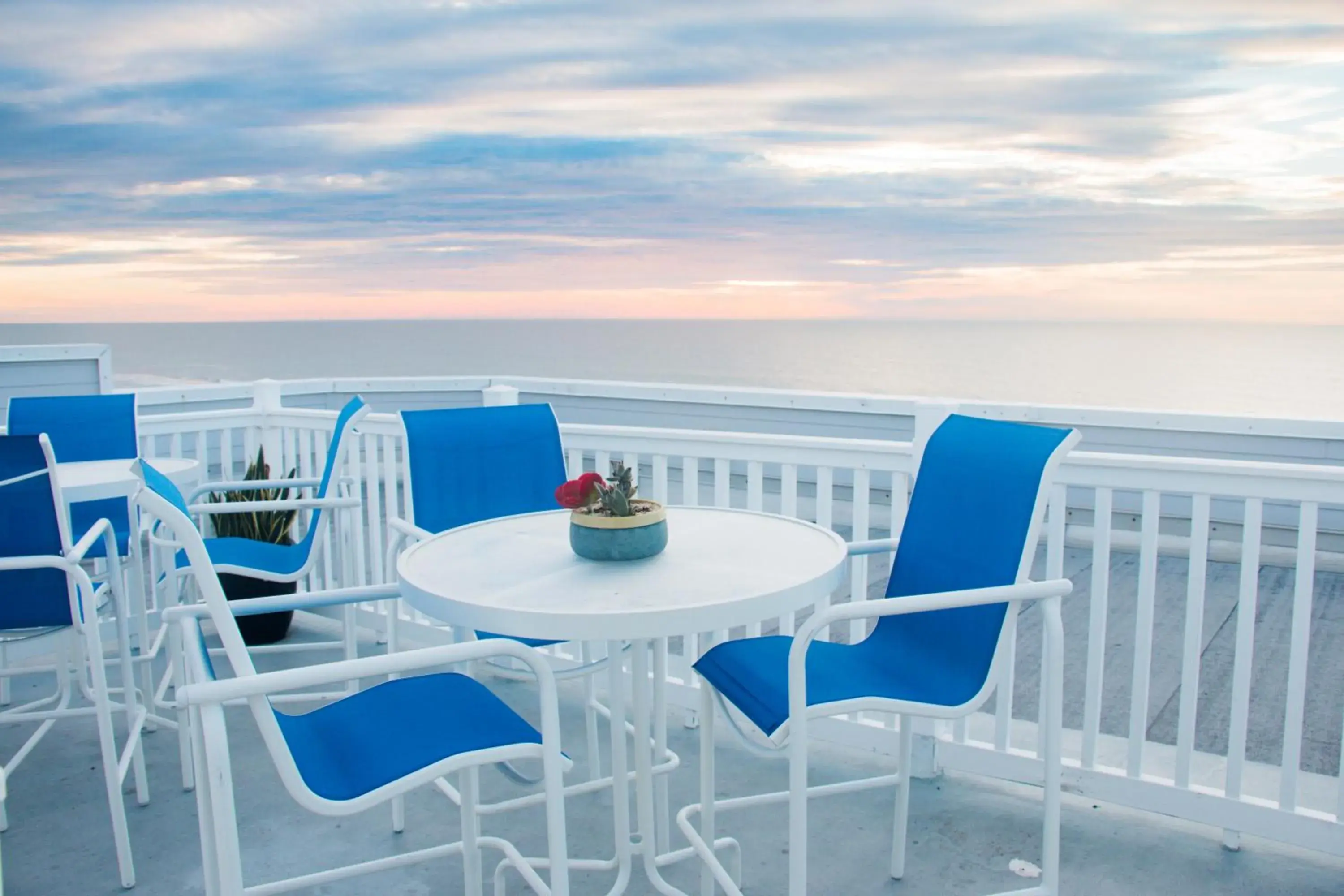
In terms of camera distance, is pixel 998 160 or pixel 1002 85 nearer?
pixel 1002 85

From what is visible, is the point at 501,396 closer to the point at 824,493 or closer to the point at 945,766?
the point at 824,493

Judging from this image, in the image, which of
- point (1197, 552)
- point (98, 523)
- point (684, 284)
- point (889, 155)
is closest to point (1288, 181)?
point (889, 155)

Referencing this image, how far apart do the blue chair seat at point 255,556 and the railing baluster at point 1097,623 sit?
8.35ft

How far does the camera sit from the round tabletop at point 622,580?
1715 millimetres

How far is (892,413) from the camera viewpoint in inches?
317

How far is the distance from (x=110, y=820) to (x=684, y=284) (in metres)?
13.1

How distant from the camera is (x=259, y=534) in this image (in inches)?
184

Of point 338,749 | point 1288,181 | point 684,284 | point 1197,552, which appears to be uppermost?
point 1288,181

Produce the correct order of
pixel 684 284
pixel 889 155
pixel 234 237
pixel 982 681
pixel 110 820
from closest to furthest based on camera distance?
pixel 982 681 < pixel 110 820 < pixel 234 237 < pixel 889 155 < pixel 684 284

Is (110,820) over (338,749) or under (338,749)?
under

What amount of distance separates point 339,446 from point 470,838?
167 cm

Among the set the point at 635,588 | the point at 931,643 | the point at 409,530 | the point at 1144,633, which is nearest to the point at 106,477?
the point at 409,530

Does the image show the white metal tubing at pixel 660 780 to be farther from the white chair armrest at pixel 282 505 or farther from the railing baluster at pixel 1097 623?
the white chair armrest at pixel 282 505

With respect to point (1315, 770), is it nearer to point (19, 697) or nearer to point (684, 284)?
point (19, 697)
